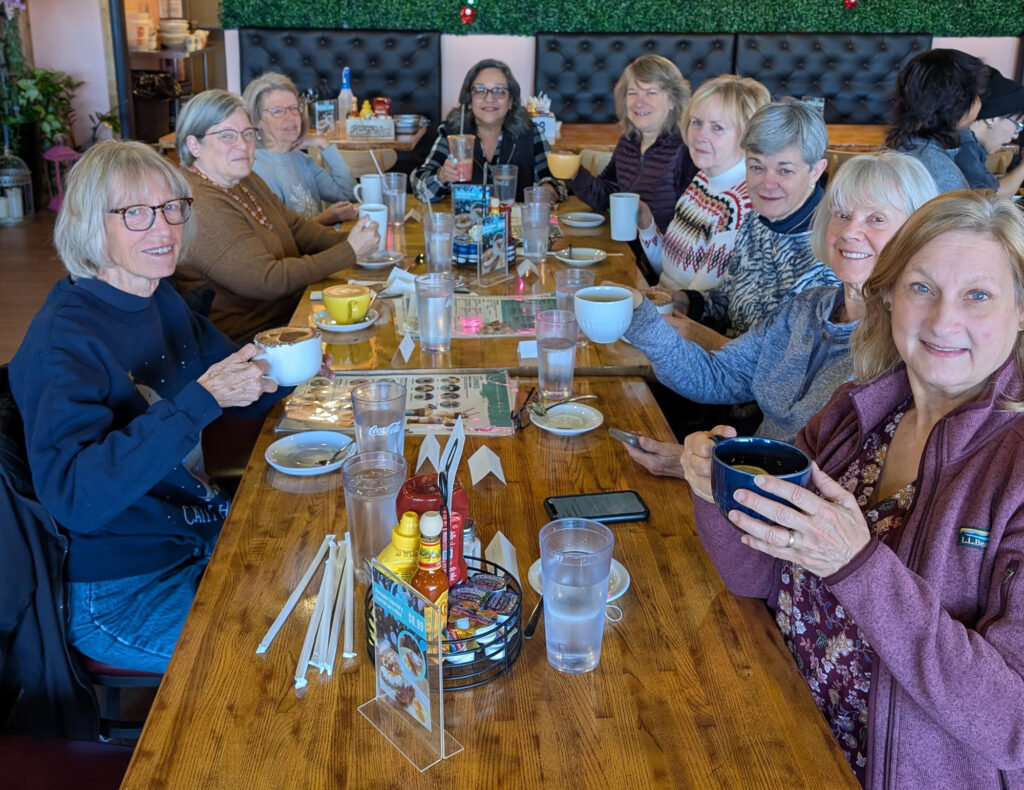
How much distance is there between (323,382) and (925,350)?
114 cm

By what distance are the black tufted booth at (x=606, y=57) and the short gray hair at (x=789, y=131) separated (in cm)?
409

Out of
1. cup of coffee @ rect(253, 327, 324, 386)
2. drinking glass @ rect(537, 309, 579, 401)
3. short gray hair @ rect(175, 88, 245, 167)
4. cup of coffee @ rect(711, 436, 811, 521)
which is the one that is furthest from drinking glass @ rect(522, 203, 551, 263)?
cup of coffee @ rect(711, 436, 811, 521)

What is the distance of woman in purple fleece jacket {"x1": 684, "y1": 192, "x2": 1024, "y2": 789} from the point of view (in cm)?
99

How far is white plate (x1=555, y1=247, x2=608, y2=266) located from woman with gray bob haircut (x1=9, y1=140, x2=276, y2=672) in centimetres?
124

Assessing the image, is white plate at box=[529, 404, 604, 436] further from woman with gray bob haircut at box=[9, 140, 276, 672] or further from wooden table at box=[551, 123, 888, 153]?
wooden table at box=[551, 123, 888, 153]

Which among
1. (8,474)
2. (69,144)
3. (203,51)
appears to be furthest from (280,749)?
(203,51)

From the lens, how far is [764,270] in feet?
7.79

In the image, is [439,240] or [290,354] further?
[439,240]

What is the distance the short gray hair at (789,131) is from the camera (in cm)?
226

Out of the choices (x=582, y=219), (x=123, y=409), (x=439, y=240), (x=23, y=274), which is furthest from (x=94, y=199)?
(x=23, y=274)

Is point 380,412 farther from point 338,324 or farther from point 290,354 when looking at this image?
point 338,324

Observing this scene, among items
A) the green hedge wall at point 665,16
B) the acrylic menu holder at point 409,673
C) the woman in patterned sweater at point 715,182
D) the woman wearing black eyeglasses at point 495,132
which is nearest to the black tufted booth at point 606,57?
the green hedge wall at point 665,16

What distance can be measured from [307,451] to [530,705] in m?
0.72

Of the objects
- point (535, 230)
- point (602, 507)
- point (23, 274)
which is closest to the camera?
point (602, 507)
